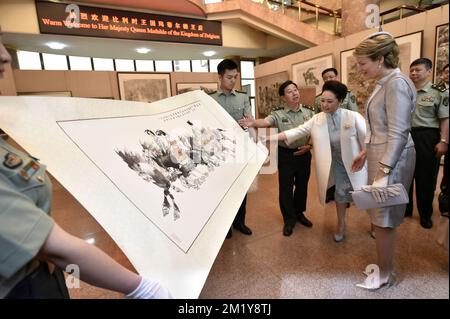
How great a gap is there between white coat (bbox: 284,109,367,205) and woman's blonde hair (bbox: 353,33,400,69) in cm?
87

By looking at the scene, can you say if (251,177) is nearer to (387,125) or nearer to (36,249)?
(387,125)

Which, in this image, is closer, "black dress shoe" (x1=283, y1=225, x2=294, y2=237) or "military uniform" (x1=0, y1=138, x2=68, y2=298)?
"military uniform" (x1=0, y1=138, x2=68, y2=298)

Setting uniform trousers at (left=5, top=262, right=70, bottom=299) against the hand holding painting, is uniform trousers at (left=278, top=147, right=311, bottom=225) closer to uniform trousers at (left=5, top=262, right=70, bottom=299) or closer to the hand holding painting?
the hand holding painting

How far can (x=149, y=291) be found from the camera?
0.61 m

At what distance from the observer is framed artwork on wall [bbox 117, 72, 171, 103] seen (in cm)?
670

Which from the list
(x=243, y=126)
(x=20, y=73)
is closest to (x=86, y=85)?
(x=20, y=73)

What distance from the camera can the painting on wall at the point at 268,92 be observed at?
6598 millimetres

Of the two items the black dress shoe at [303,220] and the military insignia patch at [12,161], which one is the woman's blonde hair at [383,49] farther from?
the black dress shoe at [303,220]

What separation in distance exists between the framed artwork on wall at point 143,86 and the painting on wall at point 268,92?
105 inches

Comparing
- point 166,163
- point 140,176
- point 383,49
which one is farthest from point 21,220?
point 383,49

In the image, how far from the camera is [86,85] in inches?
250

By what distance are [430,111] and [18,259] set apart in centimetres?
277

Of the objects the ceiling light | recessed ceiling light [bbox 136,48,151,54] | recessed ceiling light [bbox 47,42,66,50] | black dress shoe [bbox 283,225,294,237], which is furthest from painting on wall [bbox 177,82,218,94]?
black dress shoe [bbox 283,225,294,237]
